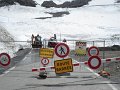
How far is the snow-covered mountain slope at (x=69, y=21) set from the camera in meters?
88.1

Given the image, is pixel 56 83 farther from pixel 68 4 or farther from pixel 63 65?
pixel 68 4

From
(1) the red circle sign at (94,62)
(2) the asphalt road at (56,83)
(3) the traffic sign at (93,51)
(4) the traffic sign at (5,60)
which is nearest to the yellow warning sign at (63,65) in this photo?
(2) the asphalt road at (56,83)

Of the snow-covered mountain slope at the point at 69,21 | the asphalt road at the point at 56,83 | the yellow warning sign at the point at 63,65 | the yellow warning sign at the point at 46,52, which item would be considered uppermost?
the snow-covered mountain slope at the point at 69,21

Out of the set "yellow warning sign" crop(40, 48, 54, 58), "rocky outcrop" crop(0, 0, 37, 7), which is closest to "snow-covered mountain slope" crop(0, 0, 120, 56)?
"rocky outcrop" crop(0, 0, 37, 7)

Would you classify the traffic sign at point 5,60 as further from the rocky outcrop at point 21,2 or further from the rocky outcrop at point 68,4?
the rocky outcrop at point 68,4

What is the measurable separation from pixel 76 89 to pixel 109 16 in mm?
101940

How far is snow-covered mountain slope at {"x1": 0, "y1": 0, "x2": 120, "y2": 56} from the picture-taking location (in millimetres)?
88125

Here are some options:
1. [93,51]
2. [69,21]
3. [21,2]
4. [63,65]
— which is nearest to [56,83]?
[63,65]

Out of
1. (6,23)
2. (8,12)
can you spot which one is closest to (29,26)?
(6,23)

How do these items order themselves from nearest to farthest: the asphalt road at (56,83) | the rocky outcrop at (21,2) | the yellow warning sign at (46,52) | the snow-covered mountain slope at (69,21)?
the asphalt road at (56,83), the yellow warning sign at (46,52), the snow-covered mountain slope at (69,21), the rocky outcrop at (21,2)

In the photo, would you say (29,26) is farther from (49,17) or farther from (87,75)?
(87,75)

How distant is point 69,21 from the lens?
109750 mm

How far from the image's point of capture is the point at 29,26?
95.5 meters

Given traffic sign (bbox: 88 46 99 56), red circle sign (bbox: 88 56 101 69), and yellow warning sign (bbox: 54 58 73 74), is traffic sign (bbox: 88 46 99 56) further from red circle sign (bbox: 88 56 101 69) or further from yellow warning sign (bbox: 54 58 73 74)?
yellow warning sign (bbox: 54 58 73 74)
